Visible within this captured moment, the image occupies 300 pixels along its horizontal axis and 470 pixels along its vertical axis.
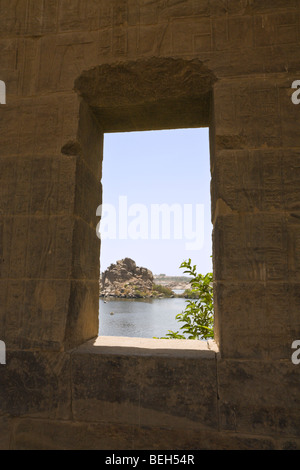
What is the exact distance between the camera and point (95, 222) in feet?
8.45

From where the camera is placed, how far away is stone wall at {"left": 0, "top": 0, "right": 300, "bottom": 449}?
1.87 metres

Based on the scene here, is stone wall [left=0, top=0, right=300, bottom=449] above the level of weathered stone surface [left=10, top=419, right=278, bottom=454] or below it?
above

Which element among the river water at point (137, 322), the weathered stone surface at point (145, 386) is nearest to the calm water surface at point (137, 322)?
the river water at point (137, 322)

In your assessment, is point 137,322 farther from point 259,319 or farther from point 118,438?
point 259,319

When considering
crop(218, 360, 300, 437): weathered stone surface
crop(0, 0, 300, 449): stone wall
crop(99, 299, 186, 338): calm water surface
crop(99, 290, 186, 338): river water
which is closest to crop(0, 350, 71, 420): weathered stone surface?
crop(0, 0, 300, 449): stone wall

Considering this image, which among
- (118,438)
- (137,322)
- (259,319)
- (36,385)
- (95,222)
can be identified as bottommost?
(137,322)

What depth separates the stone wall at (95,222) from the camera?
1871 millimetres

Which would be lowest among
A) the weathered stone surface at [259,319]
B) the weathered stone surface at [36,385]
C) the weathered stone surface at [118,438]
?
the weathered stone surface at [118,438]

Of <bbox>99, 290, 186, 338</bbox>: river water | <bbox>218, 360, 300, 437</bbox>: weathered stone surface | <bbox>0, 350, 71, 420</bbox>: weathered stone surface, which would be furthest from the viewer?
<bbox>99, 290, 186, 338</bbox>: river water

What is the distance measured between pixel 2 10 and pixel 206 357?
3.07m

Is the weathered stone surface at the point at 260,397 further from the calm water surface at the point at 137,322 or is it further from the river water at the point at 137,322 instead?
the calm water surface at the point at 137,322

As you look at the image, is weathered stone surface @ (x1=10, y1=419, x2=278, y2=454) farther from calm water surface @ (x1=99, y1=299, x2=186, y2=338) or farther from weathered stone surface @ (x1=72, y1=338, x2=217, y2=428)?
calm water surface @ (x1=99, y1=299, x2=186, y2=338)

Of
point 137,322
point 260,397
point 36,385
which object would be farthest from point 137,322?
point 260,397

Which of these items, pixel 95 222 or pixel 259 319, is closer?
pixel 259 319
